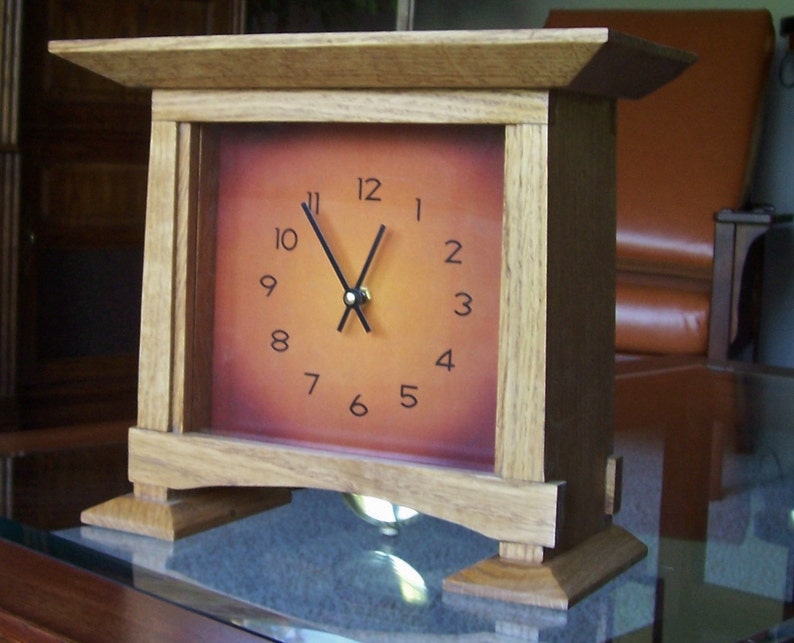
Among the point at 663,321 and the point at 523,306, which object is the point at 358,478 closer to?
the point at 523,306

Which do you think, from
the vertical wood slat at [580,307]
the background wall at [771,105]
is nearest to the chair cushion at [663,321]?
the background wall at [771,105]

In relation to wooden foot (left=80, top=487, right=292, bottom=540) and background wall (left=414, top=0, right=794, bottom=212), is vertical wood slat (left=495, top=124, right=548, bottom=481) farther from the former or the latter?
background wall (left=414, top=0, right=794, bottom=212)

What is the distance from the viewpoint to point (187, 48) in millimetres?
494

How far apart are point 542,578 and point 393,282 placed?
0.13m

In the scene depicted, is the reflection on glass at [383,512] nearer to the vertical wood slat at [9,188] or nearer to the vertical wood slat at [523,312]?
the vertical wood slat at [523,312]

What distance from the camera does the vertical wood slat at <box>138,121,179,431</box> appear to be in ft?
1.76

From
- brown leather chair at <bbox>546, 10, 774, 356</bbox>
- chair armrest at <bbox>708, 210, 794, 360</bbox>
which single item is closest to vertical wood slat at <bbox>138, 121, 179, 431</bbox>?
chair armrest at <bbox>708, 210, 794, 360</bbox>

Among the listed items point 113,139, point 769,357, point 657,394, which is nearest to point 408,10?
point 113,139

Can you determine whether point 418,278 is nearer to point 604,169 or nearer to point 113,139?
point 604,169

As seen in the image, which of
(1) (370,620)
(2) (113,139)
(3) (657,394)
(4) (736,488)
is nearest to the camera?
(1) (370,620)

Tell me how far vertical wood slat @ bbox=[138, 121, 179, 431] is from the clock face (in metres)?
0.02

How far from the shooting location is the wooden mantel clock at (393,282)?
46 cm

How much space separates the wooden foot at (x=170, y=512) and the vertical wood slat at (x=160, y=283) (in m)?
0.03

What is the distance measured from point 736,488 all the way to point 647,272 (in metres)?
1.64
